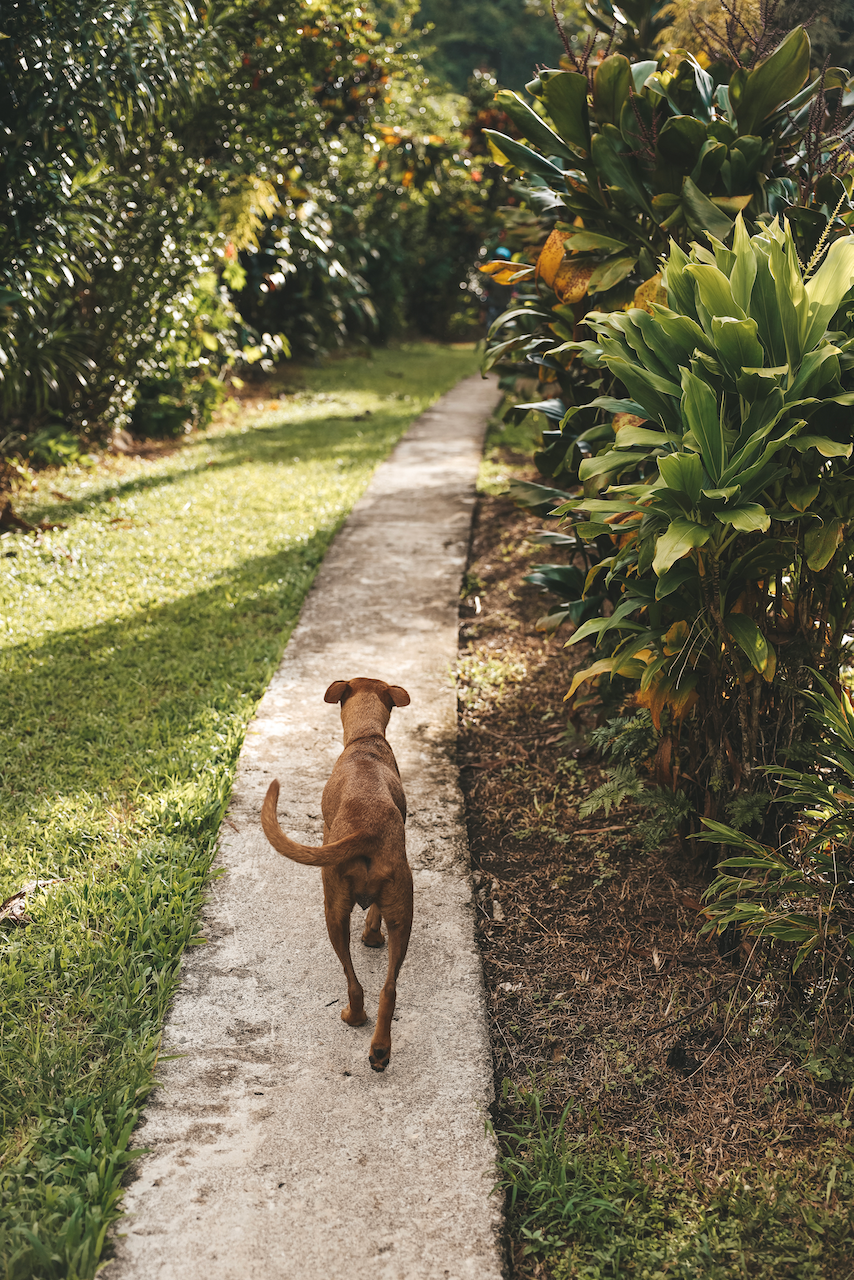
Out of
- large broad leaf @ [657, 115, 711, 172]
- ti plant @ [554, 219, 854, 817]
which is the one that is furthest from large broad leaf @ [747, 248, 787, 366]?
large broad leaf @ [657, 115, 711, 172]

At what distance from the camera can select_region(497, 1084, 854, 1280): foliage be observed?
1894mm

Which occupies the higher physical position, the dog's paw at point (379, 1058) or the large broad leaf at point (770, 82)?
the large broad leaf at point (770, 82)

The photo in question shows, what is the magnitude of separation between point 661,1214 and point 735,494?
1.61 metres

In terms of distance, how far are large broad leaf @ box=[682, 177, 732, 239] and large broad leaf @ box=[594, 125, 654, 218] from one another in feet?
0.83

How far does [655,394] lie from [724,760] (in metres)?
1.10

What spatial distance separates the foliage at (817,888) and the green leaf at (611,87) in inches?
82.4

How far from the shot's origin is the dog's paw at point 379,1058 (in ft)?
7.61

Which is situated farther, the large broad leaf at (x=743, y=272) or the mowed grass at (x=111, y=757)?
the large broad leaf at (x=743, y=272)

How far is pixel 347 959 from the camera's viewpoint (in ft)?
7.81

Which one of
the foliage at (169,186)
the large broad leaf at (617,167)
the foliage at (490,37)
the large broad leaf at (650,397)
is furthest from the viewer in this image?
the foliage at (490,37)

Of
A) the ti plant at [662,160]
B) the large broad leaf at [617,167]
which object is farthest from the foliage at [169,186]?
the large broad leaf at [617,167]

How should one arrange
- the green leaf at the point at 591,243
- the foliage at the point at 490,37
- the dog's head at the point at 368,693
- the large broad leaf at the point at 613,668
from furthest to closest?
1. the foliage at the point at 490,37
2. the green leaf at the point at 591,243
3. the dog's head at the point at 368,693
4. the large broad leaf at the point at 613,668

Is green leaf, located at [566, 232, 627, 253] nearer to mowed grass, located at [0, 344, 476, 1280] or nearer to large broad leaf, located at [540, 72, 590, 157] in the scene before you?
large broad leaf, located at [540, 72, 590, 157]

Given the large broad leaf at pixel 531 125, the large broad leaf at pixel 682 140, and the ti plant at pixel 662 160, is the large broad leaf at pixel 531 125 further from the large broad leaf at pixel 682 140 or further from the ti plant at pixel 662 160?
the large broad leaf at pixel 682 140
